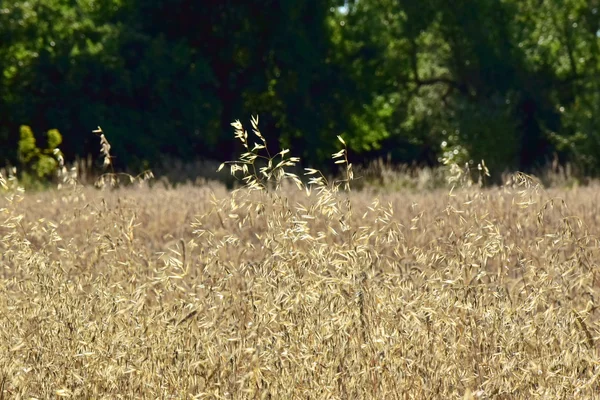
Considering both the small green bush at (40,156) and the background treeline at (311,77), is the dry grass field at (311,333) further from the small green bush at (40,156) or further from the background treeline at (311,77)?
the background treeline at (311,77)

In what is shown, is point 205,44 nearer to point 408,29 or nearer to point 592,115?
point 408,29

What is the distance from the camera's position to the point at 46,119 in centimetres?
1955

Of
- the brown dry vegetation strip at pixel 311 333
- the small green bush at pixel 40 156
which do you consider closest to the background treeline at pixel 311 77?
the small green bush at pixel 40 156

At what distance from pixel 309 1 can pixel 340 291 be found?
20.3m

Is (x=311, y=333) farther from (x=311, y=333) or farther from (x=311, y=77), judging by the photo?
(x=311, y=77)

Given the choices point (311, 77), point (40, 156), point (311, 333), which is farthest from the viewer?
point (311, 77)

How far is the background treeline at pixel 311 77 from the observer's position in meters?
19.8

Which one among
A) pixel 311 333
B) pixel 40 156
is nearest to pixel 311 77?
pixel 40 156

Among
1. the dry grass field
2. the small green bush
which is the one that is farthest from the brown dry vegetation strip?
the small green bush

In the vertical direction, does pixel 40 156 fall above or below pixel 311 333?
below

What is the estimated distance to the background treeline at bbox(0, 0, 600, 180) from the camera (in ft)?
65.1

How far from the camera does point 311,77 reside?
2298 centimetres

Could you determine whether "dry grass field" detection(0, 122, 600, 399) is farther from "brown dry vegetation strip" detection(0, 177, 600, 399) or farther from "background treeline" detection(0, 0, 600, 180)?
"background treeline" detection(0, 0, 600, 180)

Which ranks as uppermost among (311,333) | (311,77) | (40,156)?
(311,77)
